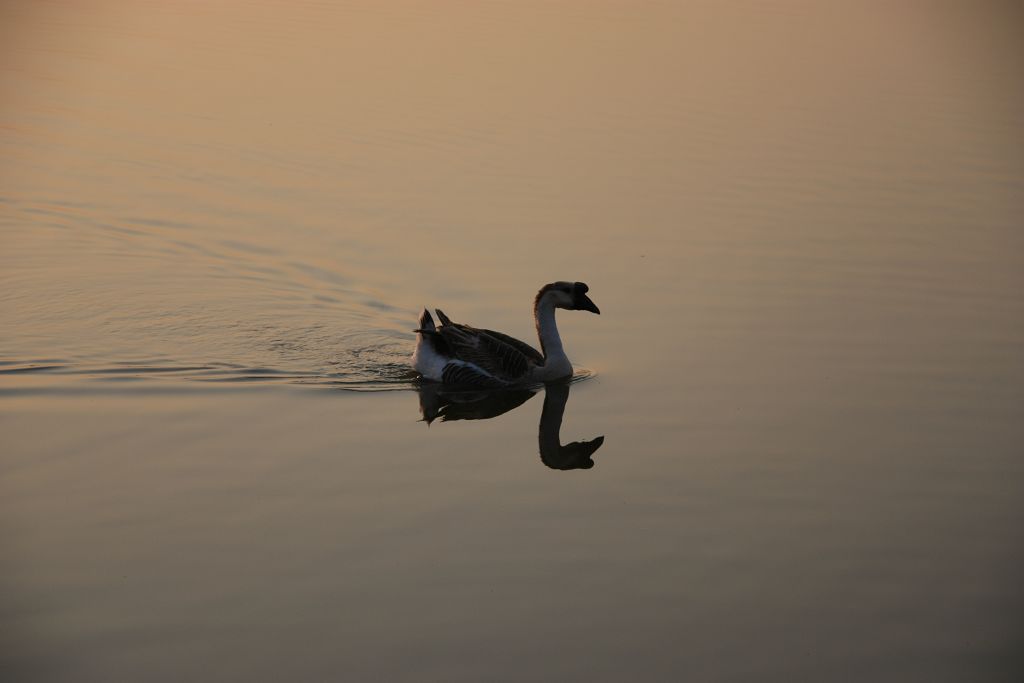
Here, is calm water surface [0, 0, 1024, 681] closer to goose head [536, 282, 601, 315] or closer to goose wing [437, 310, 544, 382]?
goose wing [437, 310, 544, 382]

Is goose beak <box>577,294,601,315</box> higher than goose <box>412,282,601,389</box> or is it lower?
higher

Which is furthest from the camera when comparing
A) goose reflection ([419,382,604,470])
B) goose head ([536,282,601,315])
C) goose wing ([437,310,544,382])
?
goose head ([536,282,601,315])

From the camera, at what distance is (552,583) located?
33.9ft

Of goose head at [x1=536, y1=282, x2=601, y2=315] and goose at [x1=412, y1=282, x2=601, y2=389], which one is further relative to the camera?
goose head at [x1=536, y1=282, x2=601, y2=315]

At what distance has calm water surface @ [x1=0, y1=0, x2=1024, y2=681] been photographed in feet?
31.9

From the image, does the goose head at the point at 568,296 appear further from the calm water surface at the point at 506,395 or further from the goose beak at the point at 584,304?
the calm water surface at the point at 506,395

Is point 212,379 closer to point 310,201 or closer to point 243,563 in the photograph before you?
point 243,563

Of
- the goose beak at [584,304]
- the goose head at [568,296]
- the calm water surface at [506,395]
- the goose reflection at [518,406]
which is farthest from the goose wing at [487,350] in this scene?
the goose beak at [584,304]

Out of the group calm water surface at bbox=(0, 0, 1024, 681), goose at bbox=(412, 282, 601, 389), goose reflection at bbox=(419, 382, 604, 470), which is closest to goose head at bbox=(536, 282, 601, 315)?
goose at bbox=(412, 282, 601, 389)

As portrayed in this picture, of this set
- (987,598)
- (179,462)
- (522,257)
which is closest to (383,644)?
(179,462)

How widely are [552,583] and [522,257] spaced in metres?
9.83

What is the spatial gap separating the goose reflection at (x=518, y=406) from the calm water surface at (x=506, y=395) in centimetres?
8

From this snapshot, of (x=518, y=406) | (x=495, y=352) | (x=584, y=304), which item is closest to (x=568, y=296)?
(x=584, y=304)

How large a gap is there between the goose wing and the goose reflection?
302 millimetres
